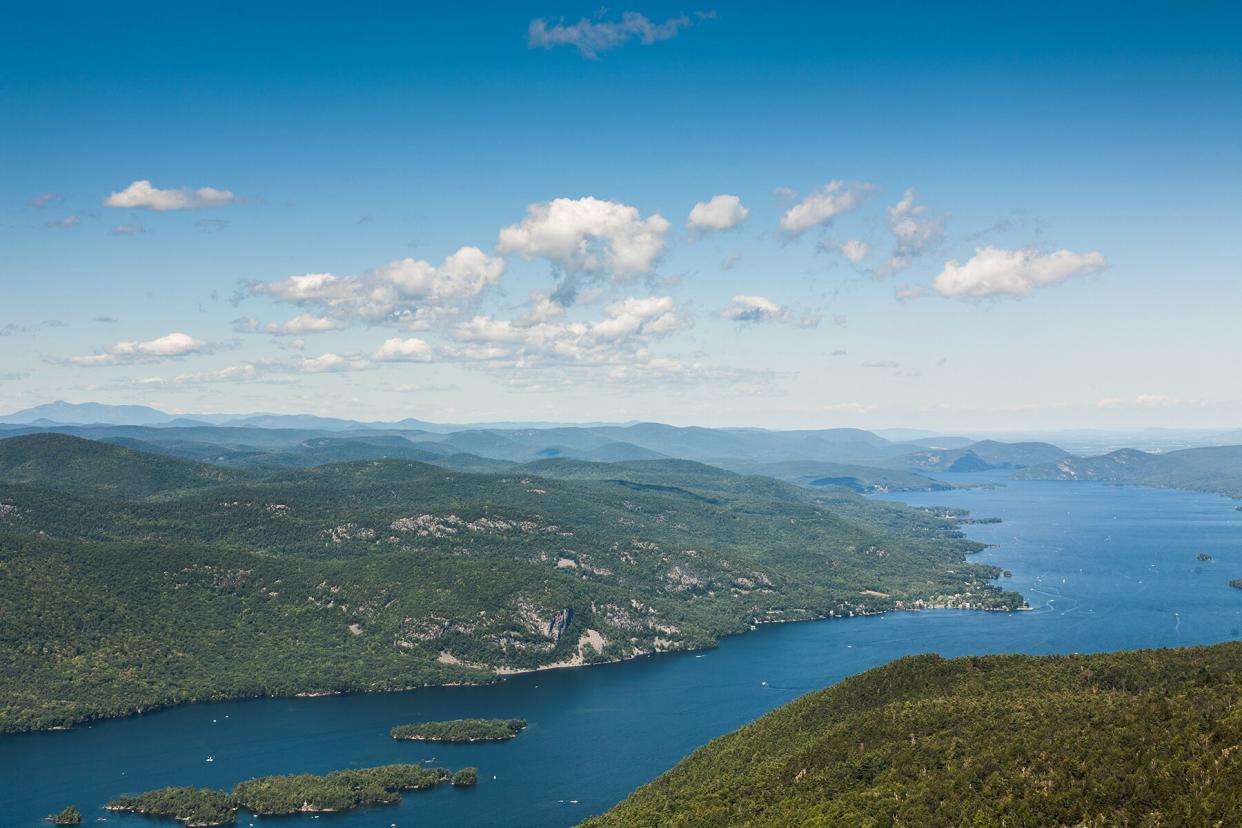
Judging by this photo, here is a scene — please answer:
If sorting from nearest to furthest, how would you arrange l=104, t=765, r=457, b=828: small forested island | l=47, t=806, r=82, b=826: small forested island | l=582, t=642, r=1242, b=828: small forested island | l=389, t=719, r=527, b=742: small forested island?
l=582, t=642, r=1242, b=828: small forested island < l=47, t=806, r=82, b=826: small forested island < l=104, t=765, r=457, b=828: small forested island < l=389, t=719, r=527, b=742: small forested island

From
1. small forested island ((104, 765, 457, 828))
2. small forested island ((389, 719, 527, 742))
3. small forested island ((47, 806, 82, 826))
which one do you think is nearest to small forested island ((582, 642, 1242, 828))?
small forested island ((104, 765, 457, 828))

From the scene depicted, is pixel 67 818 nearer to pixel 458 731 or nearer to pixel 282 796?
pixel 282 796

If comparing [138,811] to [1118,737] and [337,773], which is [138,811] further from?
[1118,737]

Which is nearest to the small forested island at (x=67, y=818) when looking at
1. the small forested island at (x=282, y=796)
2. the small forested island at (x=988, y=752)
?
the small forested island at (x=282, y=796)

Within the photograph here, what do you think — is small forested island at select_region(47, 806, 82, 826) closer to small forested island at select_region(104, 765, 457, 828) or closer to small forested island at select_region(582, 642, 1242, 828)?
small forested island at select_region(104, 765, 457, 828)

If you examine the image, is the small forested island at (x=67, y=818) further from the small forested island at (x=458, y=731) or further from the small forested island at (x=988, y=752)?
the small forested island at (x=988, y=752)
